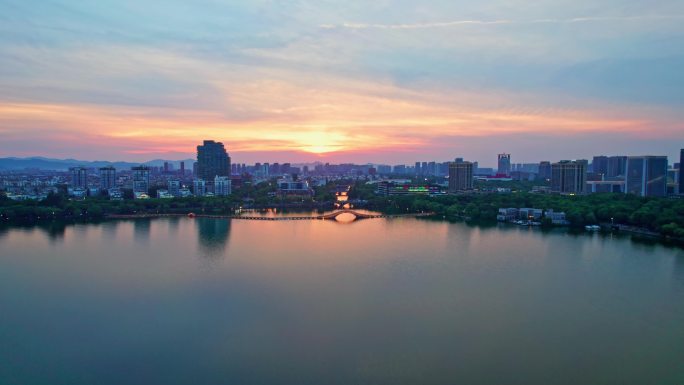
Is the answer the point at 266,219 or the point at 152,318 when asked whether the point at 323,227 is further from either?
the point at 152,318

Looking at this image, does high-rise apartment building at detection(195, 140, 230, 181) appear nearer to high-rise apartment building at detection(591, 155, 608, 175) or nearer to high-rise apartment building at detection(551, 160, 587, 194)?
high-rise apartment building at detection(551, 160, 587, 194)

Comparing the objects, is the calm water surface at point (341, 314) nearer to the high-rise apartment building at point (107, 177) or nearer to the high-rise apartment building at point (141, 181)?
the high-rise apartment building at point (141, 181)

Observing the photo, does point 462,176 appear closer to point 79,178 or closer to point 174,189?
point 174,189

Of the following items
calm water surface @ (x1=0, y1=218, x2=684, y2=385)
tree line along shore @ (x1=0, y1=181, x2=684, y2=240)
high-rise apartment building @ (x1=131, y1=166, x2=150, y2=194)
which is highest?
high-rise apartment building @ (x1=131, y1=166, x2=150, y2=194)

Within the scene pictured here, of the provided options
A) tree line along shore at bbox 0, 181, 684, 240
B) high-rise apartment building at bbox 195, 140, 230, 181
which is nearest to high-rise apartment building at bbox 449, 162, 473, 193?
tree line along shore at bbox 0, 181, 684, 240

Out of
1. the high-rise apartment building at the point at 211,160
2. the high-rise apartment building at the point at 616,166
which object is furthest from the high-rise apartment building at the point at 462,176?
the high-rise apartment building at the point at 211,160
